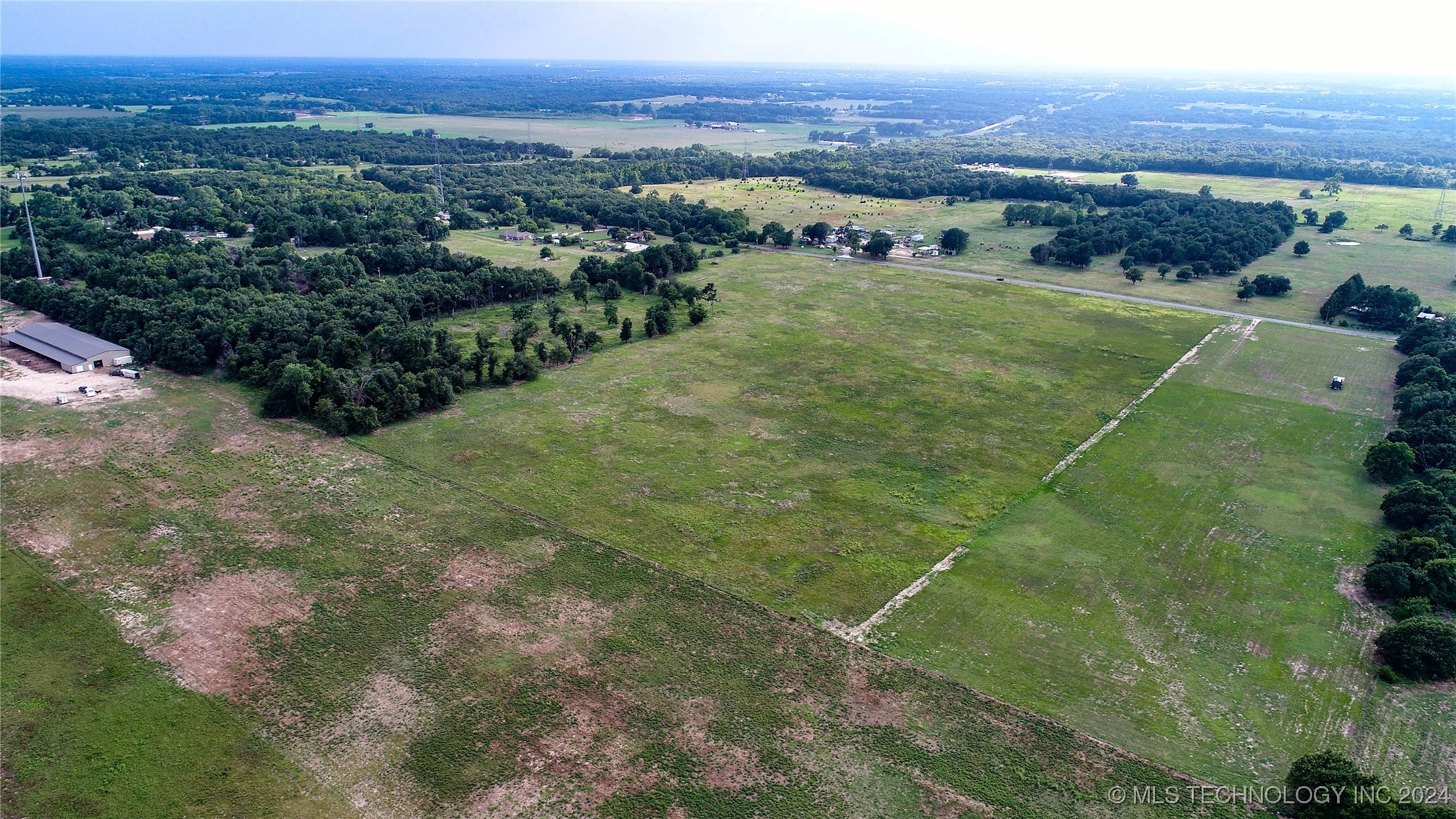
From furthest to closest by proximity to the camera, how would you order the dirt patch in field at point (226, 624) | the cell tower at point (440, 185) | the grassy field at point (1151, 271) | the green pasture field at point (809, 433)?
the cell tower at point (440, 185) → the grassy field at point (1151, 271) → the green pasture field at point (809, 433) → the dirt patch in field at point (226, 624)

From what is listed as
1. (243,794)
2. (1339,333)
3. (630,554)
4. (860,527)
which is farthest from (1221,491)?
(243,794)

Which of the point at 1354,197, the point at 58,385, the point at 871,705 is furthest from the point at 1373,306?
the point at 58,385

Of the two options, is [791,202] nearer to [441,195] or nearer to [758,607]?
[441,195]

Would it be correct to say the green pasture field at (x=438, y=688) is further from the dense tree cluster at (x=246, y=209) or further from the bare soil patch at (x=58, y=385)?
the dense tree cluster at (x=246, y=209)

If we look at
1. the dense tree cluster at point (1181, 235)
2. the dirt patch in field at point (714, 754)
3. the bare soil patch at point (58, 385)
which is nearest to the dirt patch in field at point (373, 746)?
the dirt patch in field at point (714, 754)

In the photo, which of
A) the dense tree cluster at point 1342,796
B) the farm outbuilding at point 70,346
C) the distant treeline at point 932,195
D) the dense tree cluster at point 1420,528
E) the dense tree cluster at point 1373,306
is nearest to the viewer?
the dense tree cluster at point 1342,796

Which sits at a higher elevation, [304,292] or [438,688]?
[304,292]
